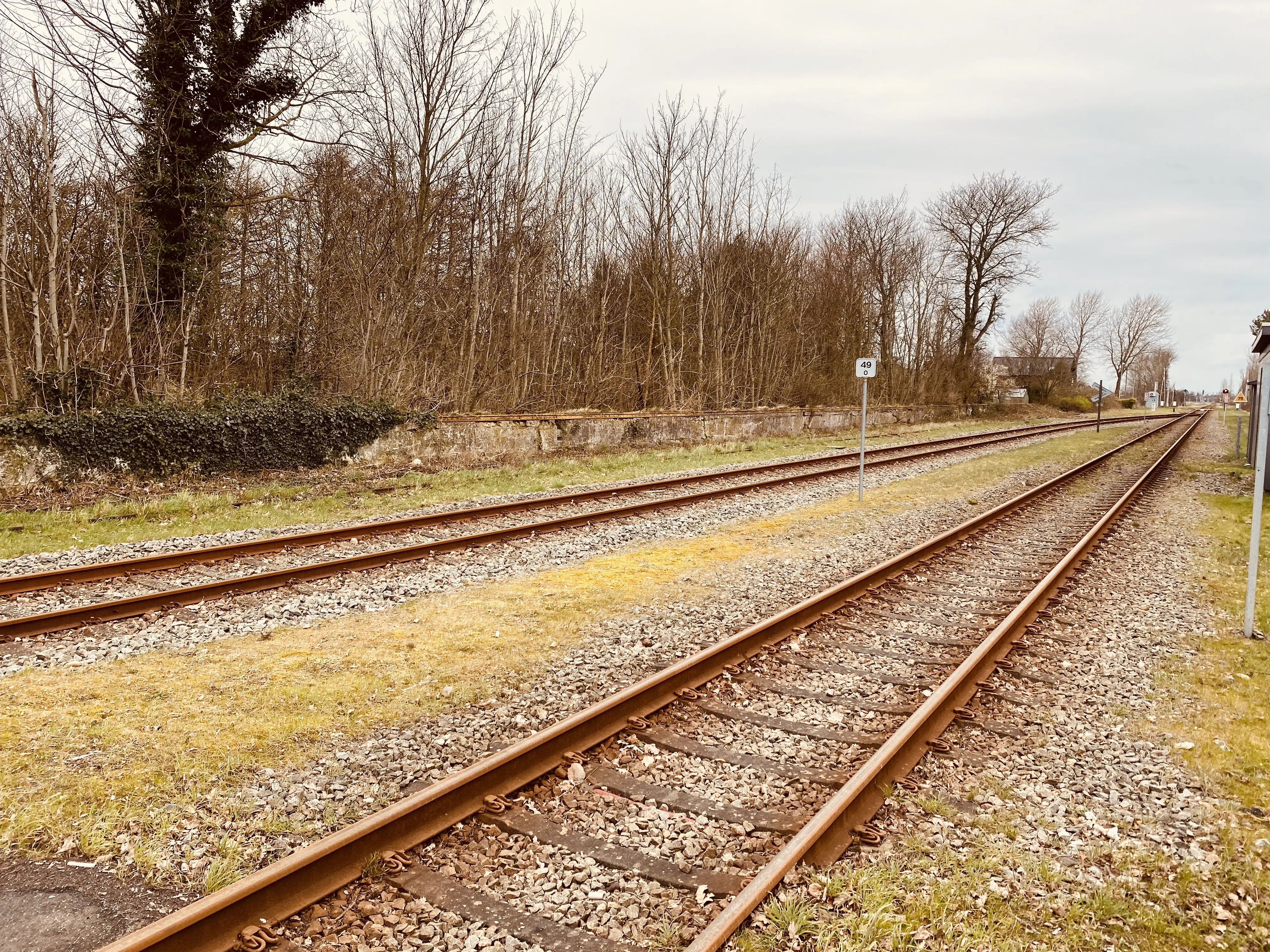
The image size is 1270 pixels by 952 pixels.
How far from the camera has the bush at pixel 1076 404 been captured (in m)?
68.1

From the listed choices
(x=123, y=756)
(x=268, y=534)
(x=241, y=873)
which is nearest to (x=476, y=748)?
(x=241, y=873)

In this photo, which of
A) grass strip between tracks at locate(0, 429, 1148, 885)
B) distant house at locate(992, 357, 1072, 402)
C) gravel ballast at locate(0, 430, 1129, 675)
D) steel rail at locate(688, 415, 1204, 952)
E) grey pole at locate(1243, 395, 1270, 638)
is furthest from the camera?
distant house at locate(992, 357, 1072, 402)

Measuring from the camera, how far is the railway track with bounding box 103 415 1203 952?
3.12 meters

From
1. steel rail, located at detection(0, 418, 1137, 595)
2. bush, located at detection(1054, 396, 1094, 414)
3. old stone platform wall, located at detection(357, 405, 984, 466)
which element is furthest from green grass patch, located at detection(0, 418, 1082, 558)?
bush, located at detection(1054, 396, 1094, 414)

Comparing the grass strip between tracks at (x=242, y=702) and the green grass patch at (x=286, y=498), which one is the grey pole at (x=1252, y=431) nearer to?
the green grass patch at (x=286, y=498)

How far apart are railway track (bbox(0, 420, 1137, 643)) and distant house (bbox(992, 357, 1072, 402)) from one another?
173 feet

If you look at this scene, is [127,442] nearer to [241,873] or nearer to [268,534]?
[268,534]

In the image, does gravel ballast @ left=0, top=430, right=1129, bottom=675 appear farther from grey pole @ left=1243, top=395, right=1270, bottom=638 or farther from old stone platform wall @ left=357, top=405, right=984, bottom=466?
old stone platform wall @ left=357, top=405, right=984, bottom=466

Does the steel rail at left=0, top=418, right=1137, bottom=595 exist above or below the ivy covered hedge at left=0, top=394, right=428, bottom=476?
below

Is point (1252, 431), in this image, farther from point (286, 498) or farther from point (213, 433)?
point (213, 433)

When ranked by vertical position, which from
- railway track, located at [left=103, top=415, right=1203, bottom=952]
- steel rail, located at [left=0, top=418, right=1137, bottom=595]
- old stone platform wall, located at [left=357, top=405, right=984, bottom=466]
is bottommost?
railway track, located at [left=103, top=415, right=1203, bottom=952]

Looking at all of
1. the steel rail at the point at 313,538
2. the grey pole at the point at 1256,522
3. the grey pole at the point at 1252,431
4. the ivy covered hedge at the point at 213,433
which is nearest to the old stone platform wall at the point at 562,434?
the ivy covered hedge at the point at 213,433

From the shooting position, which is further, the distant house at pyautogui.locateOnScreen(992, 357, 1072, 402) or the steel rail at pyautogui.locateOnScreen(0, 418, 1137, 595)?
the distant house at pyautogui.locateOnScreen(992, 357, 1072, 402)

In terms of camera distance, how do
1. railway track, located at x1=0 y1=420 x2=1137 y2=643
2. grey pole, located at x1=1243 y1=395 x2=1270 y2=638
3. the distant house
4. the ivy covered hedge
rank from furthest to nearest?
the distant house, the ivy covered hedge, railway track, located at x1=0 y1=420 x2=1137 y2=643, grey pole, located at x1=1243 y1=395 x2=1270 y2=638
